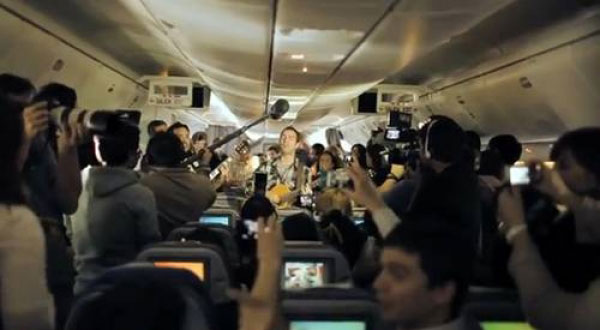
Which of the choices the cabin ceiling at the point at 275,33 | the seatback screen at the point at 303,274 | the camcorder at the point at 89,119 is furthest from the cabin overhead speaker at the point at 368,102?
the camcorder at the point at 89,119

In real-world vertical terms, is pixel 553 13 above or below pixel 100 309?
above

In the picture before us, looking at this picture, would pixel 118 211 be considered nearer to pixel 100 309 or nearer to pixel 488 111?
pixel 100 309

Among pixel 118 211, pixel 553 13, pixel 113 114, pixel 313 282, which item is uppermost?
pixel 553 13

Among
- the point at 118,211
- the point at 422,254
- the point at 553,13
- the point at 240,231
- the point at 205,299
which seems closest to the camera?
the point at 422,254

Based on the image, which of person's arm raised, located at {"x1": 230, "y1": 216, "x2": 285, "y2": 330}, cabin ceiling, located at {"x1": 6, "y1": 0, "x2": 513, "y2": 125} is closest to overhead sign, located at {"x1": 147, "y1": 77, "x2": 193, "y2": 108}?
cabin ceiling, located at {"x1": 6, "y1": 0, "x2": 513, "y2": 125}

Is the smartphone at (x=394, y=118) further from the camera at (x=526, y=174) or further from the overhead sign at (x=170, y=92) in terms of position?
the camera at (x=526, y=174)

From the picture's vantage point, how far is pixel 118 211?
5.16 metres

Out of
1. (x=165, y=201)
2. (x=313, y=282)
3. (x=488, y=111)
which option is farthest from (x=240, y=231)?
(x=488, y=111)

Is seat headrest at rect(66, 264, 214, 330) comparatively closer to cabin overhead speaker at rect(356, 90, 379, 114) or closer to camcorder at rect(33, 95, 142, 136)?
camcorder at rect(33, 95, 142, 136)

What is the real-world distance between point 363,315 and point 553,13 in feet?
23.6

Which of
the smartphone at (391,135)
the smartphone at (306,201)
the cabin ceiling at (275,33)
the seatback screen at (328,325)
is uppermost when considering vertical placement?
the cabin ceiling at (275,33)

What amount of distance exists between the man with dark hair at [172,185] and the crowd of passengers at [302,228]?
0.03ft

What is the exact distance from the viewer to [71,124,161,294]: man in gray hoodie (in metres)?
5.12

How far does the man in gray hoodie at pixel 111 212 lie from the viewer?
5117mm
